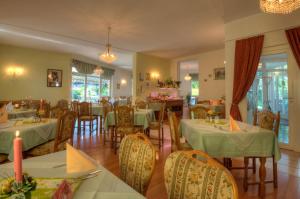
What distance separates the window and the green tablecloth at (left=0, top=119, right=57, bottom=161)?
6.87 metres

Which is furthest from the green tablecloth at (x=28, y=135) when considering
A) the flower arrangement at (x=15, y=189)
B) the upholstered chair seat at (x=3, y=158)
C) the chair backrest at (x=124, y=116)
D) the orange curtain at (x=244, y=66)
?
the orange curtain at (x=244, y=66)

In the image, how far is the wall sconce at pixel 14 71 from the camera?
6.81 metres

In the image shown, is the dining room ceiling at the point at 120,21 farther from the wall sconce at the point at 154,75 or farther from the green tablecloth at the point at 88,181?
the green tablecloth at the point at 88,181

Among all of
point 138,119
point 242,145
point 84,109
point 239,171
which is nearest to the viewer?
point 242,145

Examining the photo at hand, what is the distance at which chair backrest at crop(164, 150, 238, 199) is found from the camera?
85 centimetres

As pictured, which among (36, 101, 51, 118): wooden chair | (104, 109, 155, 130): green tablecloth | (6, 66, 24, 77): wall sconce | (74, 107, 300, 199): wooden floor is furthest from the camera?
(6, 66, 24, 77): wall sconce

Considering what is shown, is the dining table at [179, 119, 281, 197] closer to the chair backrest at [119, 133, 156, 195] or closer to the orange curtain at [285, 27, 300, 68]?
the chair backrest at [119, 133, 156, 195]

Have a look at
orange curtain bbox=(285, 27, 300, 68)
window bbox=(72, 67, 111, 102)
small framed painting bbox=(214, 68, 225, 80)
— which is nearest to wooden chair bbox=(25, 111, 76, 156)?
orange curtain bbox=(285, 27, 300, 68)

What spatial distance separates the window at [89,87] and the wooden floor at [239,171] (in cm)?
510

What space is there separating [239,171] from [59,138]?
2.62m

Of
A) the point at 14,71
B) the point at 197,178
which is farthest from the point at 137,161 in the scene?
the point at 14,71

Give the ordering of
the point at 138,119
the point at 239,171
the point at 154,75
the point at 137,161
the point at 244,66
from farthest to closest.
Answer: the point at 154,75 < the point at 244,66 < the point at 138,119 < the point at 239,171 < the point at 137,161

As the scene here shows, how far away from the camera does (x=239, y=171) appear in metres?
2.96

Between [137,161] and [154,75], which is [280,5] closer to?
[137,161]
